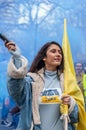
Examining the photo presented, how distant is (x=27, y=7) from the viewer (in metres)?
2.37

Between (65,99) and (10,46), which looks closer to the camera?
(10,46)

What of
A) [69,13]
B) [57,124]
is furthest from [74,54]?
[57,124]

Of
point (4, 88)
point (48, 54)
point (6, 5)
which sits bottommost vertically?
point (4, 88)

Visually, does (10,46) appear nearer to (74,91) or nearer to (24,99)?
(24,99)

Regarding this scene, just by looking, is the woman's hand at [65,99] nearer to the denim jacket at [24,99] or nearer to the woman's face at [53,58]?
the denim jacket at [24,99]

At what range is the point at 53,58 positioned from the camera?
176cm

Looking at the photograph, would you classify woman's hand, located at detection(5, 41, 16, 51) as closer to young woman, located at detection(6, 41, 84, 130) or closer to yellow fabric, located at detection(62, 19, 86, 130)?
young woman, located at detection(6, 41, 84, 130)

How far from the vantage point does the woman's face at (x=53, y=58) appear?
1755mm

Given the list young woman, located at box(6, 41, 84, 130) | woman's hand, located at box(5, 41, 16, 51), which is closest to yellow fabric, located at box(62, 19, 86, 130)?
young woman, located at box(6, 41, 84, 130)

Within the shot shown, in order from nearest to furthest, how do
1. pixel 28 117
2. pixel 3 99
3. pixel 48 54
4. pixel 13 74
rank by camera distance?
pixel 13 74 → pixel 28 117 → pixel 48 54 → pixel 3 99

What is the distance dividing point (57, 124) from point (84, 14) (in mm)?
997

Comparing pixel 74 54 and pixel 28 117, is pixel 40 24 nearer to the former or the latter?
pixel 74 54

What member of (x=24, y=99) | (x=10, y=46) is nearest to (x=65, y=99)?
(x=24, y=99)

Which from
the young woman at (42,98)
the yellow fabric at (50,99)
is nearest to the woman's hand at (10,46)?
the young woman at (42,98)
